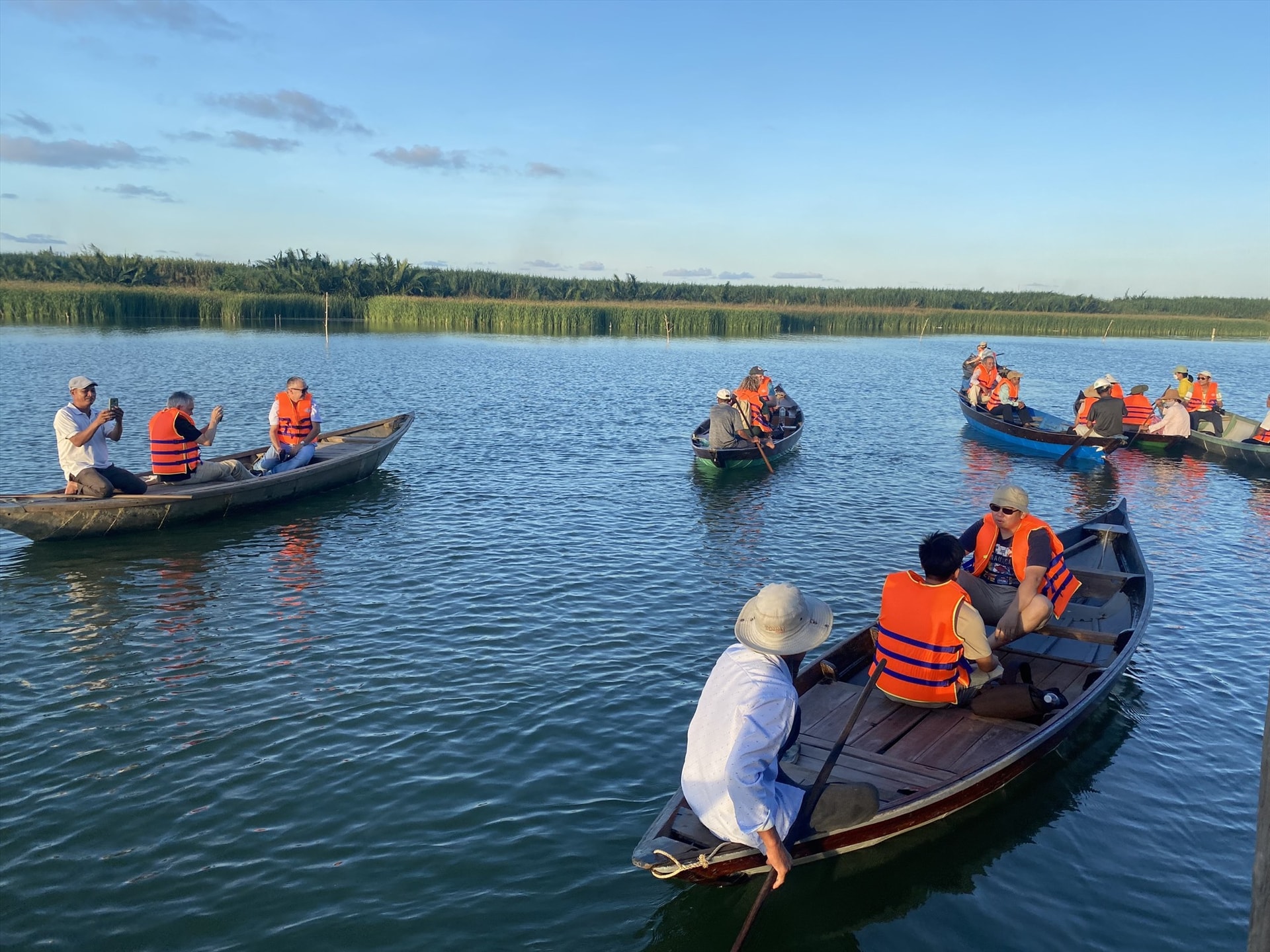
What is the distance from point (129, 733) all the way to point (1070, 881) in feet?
26.1

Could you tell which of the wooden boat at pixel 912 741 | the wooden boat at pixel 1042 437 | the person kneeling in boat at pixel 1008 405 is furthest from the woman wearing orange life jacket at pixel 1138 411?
the wooden boat at pixel 912 741

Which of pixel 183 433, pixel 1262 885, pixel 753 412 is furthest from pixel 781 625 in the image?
pixel 753 412

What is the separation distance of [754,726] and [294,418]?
13.8 metres

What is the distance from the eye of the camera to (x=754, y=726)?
4684 millimetres

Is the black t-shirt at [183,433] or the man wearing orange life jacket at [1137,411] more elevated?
the man wearing orange life jacket at [1137,411]

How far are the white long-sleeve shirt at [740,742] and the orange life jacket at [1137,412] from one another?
2247cm

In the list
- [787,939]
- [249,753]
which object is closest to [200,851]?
[249,753]

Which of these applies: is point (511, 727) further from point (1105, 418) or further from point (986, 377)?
point (986, 377)

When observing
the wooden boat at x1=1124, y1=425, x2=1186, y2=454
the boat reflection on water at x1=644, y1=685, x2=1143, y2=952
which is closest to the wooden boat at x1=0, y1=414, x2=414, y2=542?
the boat reflection on water at x1=644, y1=685, x2=1143, y2=952

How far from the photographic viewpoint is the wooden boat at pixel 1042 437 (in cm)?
2147

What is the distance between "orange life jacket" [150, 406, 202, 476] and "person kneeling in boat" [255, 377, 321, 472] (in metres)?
1.66

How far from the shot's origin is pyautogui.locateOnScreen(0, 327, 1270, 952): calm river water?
5793 mm

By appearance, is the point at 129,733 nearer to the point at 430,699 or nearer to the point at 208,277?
the point at 430,699

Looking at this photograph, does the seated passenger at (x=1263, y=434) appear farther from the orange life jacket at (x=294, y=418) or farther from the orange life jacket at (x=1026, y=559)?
the orange life jacket at (x=294, y=418)
